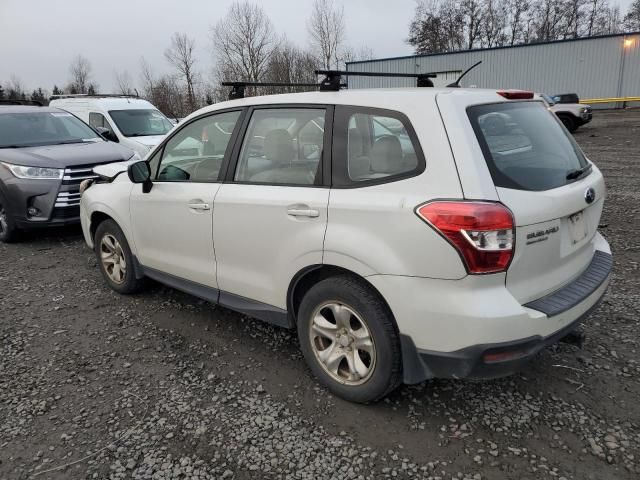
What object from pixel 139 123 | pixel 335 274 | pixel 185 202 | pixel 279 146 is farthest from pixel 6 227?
pixel 335 274

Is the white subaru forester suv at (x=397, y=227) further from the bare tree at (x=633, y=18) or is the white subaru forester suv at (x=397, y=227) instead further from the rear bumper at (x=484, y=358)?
the bare tree at (x=633, y=18)

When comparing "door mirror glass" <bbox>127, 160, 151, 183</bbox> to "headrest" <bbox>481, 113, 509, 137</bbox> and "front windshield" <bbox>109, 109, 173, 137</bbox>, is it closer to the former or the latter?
"headrest" <bbox>481, 113, 509, 137</bbox>

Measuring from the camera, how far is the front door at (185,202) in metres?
3.60

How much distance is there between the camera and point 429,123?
8.40 ft

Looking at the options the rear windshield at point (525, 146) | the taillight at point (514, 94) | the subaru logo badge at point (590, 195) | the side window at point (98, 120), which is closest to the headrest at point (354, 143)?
the rear windshield at point (525, 146)

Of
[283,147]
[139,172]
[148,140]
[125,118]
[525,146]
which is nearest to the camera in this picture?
[525,146]

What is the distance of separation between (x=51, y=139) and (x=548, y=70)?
3128 cm

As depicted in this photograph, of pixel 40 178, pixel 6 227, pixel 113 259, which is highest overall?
pixel 40 178

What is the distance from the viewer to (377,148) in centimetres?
280

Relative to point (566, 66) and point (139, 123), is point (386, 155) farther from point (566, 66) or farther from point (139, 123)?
A: point (566, 66)

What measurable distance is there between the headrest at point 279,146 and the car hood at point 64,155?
170 inches

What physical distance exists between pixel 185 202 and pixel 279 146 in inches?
35.4

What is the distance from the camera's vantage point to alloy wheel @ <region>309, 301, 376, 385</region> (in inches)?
111

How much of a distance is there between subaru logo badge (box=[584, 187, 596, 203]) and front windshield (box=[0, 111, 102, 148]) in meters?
7.15
